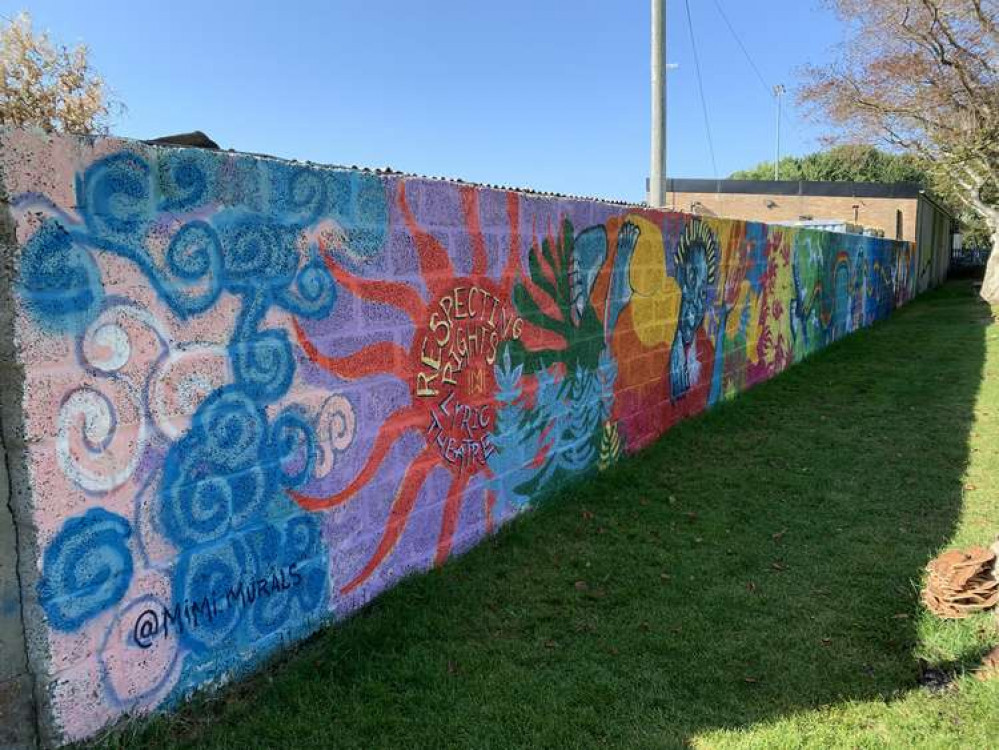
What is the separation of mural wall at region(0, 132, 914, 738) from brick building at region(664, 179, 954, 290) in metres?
27.5

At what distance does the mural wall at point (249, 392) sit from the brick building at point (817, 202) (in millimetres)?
27492

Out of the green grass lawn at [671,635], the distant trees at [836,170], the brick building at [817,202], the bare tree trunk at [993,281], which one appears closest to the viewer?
the green grass lawn at [671,635]

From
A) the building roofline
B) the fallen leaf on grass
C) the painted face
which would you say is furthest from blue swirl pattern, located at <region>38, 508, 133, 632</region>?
the building roofline

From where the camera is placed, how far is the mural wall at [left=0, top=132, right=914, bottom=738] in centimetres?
237

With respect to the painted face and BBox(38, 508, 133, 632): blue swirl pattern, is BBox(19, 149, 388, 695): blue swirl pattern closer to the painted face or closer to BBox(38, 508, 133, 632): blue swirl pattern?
BBox(38, 508, 133, 632): blue swirl pattern

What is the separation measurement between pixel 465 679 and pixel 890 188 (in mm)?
32612

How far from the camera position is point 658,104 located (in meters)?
10.6

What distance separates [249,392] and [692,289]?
18.3 feet

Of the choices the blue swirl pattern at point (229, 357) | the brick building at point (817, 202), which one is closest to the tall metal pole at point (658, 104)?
the blue swirl pattern at point (229, 357)

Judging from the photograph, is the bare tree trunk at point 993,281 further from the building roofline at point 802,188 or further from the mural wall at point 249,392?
the mural wall at point 249,392

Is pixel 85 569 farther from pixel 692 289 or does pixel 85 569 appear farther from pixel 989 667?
pixel 692 289

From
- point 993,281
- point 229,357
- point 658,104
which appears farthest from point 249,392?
point 993,281

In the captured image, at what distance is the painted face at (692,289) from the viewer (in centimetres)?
743

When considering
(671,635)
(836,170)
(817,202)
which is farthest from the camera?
(836,170)
